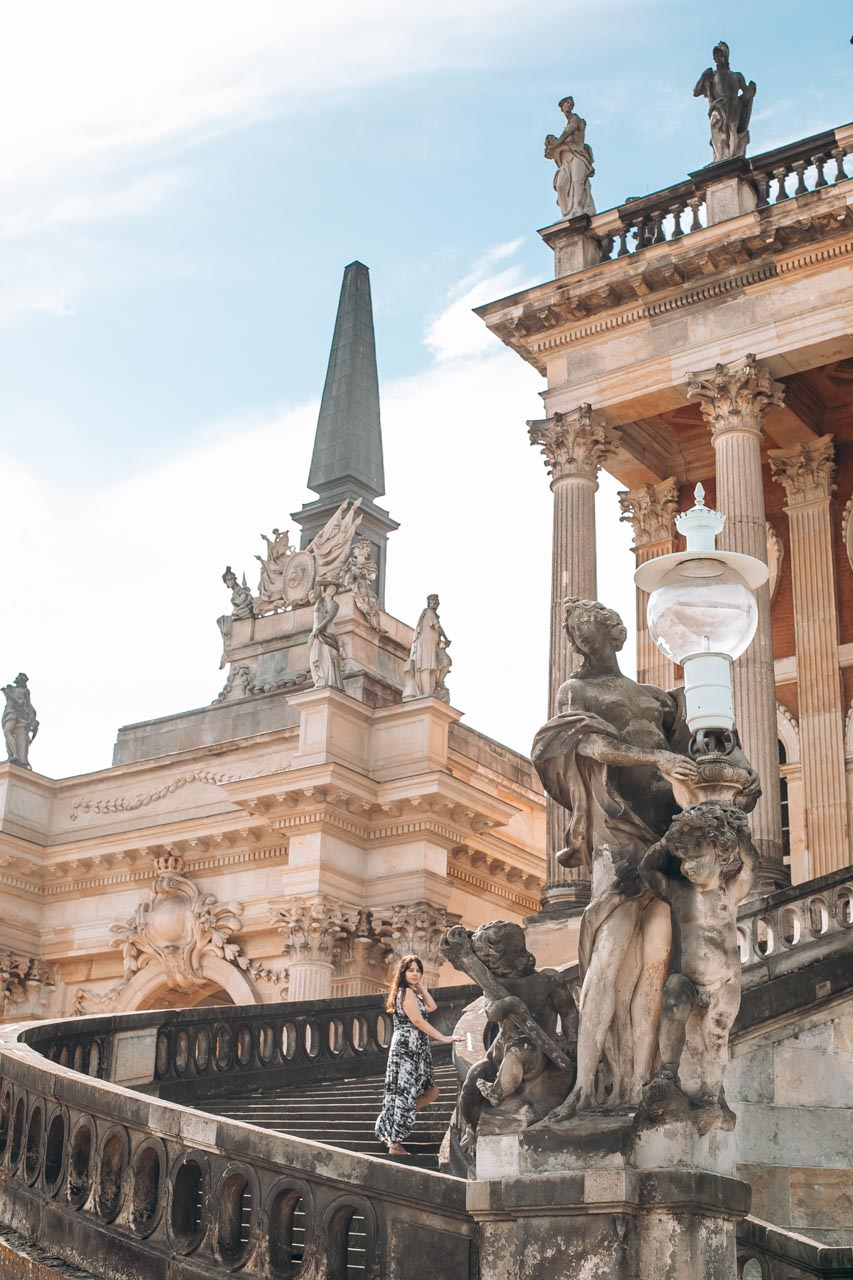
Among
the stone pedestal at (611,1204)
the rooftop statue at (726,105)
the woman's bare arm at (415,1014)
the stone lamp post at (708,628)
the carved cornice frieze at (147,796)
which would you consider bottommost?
the stone pedestal at (611,1204)

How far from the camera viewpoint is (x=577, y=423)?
76.6 feet

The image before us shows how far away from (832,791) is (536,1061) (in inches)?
649

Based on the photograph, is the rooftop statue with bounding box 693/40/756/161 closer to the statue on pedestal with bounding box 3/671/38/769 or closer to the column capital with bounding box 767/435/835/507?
the column capital with bounding box 767/435/835/507

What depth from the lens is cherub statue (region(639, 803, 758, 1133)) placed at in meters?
6.44

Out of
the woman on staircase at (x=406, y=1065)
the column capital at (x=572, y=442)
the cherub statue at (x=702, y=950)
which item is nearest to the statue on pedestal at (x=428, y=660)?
the column capital at (x=572, y=442)

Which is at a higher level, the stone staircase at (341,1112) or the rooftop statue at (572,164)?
the rooftop statue at (572,164)

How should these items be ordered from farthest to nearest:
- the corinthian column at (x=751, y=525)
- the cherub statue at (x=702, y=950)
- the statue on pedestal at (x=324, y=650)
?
1. the statue on pedestal at (x=324, y=650)
2. the corinthian column at (x=751, y=525)
3. the cherub statue at (x=702, y=950)

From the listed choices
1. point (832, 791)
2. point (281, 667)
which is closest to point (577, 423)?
point (832, 791)

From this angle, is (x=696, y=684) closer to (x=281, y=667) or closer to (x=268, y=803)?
(x=268, y=803)

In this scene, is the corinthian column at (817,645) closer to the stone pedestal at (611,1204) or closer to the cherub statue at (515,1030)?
the cherub statue at (515,1030)

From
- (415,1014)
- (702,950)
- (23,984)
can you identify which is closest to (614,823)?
(702,950)

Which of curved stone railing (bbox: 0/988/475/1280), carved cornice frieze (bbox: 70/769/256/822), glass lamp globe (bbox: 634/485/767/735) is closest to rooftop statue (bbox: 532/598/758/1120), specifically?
glass lamp globe (bbox: 634/485/767/735)

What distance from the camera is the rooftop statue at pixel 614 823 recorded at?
6633mm

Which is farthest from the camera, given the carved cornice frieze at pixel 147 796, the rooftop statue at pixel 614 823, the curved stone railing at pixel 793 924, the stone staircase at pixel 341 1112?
the carved cornice frieze at pixel 147 796
